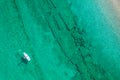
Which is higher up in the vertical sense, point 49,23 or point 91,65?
point 91,65

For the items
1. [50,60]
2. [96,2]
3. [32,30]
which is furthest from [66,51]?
[96,2]

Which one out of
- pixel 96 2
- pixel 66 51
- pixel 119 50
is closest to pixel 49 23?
pixel 66 51

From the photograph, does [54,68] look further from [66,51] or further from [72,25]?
[72,25]

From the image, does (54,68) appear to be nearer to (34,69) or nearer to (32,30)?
(34,69)

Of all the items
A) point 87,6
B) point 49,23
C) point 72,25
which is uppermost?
point 87,6

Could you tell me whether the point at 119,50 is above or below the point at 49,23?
above

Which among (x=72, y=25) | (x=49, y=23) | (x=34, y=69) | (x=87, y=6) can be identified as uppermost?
(x=87, y=6)
